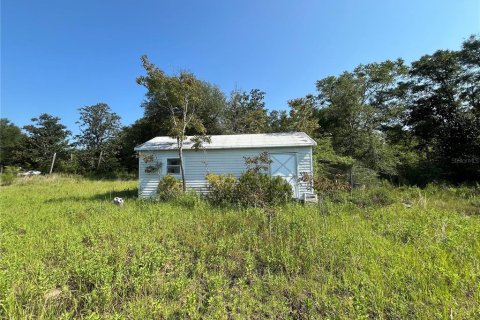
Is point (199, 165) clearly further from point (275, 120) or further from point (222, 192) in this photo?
point (275, 120)

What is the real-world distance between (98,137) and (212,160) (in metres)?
26.8

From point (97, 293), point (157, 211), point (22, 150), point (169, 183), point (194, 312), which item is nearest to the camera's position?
point (194, 312)

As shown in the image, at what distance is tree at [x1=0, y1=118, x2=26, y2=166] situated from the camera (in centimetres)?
3197

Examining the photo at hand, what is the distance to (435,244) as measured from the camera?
4.24 metres

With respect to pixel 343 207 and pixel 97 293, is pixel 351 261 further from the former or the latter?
pixel 343 207

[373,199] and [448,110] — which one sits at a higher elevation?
[448,110]

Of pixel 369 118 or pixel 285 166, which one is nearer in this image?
pixel 285 166

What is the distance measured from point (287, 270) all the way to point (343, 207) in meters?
4.43

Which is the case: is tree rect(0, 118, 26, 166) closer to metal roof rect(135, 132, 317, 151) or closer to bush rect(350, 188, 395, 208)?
metal roof rect(135, 132, 317, 151)

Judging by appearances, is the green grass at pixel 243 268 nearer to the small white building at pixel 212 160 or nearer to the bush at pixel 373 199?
the bush at pixel 373 199

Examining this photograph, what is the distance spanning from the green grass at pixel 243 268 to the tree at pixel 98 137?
26401mm

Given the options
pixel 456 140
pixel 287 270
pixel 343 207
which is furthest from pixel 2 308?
pixel 456 140

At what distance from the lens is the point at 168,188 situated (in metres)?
10.7

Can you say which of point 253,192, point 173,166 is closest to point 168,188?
point 173,166
